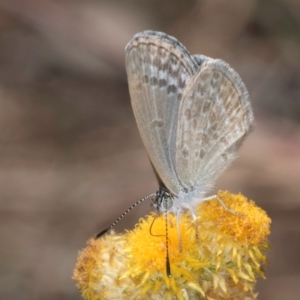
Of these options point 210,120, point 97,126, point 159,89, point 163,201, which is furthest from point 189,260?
point 97,126

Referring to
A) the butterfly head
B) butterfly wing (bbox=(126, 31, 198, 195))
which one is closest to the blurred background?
the butterfly head

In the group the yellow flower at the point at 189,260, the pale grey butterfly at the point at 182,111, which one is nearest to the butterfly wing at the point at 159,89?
the pale grey butterfly at the point at 182,111

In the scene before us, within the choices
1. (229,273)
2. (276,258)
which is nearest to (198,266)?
(229,273)

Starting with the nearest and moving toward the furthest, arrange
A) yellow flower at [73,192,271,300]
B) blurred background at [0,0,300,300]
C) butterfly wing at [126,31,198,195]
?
yellow flower at [73,192,271,300], butterfly wing at [126,31,198,195], blurred background at [0,0,300,300]

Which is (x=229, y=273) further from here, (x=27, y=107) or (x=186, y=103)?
(x=27, y=107)

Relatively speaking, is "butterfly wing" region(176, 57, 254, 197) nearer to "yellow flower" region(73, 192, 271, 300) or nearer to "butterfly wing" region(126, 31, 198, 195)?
"butterfly wing" region(126, 31, 198, 195)

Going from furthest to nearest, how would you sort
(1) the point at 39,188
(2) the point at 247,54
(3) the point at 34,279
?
(2) the point at 247,54 < (1) the point at 39,188 < (3) the point at 34,279

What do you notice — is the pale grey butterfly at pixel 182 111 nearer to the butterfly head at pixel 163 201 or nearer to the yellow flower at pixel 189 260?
the butterfly head at pixel 163 201
